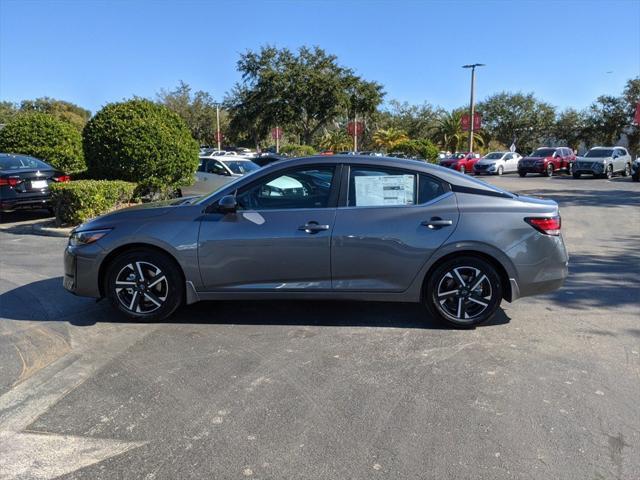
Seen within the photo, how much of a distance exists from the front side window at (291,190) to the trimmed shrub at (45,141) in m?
12.3

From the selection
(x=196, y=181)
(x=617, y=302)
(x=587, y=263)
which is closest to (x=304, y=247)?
(x=617, y=302)

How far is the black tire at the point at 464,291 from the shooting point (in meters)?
4.98

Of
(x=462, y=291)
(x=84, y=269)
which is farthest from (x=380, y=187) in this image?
(x=84, y=269)

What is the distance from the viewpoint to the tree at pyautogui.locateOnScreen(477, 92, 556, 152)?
224 ft

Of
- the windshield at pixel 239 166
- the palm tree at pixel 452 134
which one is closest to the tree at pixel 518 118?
the palm tree at pixel 452 134

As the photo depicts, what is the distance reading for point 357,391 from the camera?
150 inches

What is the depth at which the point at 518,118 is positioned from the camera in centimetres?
6850

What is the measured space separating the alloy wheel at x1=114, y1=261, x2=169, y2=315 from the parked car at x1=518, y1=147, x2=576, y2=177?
3154cm

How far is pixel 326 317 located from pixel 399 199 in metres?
1.36

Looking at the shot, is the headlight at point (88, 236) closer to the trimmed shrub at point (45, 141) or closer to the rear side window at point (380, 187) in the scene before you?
the rear side window at point (380, 187)

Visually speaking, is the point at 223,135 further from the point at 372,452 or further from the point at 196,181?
the point at 372,452

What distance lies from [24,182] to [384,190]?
30.4ft

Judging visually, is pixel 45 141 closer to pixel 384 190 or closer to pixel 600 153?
pixel 384 190

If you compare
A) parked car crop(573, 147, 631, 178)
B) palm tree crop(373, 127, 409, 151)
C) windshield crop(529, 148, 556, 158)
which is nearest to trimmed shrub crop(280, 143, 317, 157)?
palm tree crop(373, 127, 409, 151)
